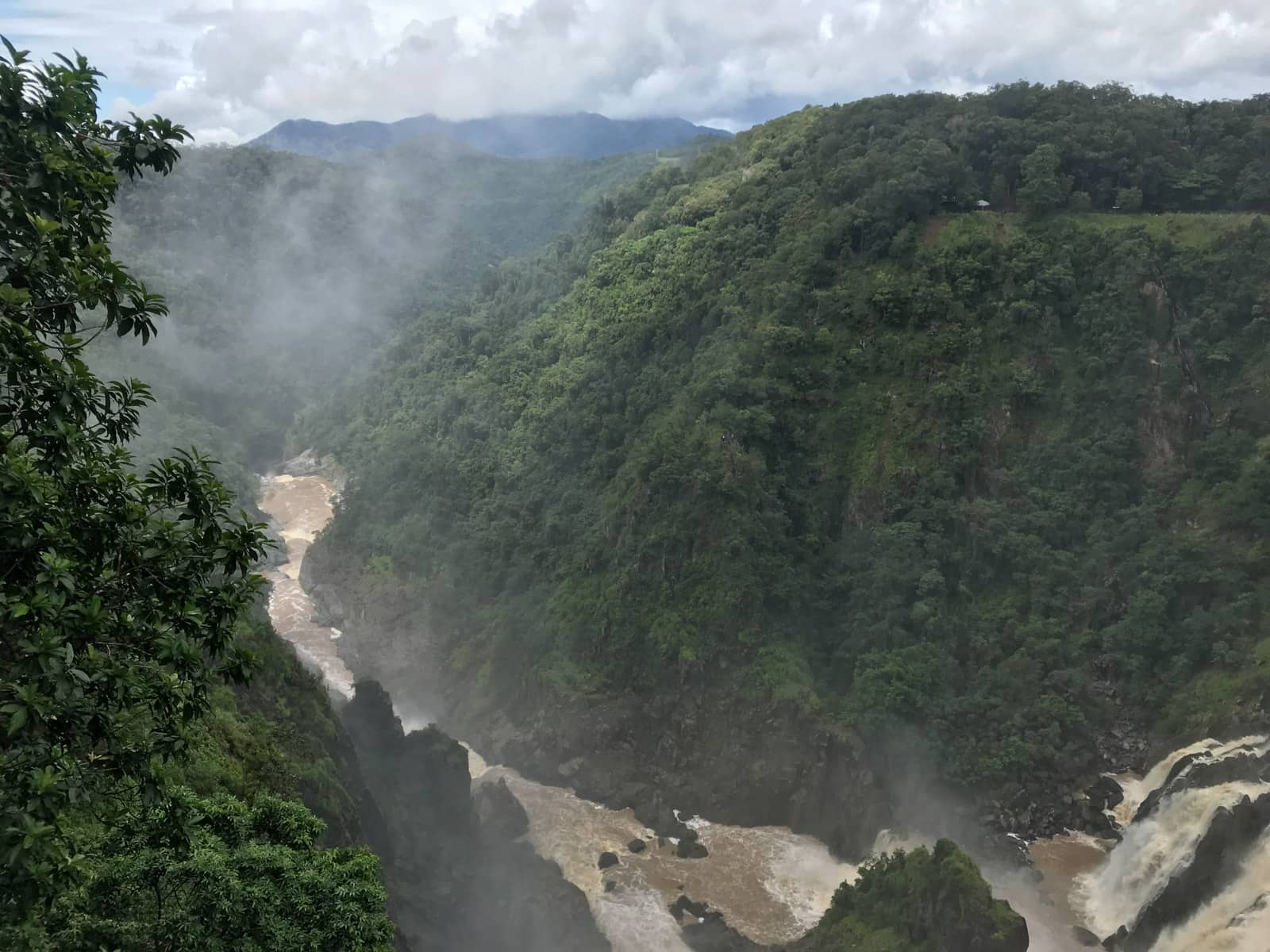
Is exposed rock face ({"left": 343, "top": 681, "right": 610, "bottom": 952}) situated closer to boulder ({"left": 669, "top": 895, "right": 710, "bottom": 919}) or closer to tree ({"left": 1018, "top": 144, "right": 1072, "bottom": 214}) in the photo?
boulder ({"left": 669, "top": 895, "right": 710, "bottom": 919})

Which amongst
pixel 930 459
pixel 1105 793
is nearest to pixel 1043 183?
pixel 930 459

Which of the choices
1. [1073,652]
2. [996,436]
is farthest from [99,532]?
[996,436]

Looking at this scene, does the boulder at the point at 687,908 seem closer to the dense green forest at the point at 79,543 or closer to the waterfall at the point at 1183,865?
the waterfall at the point at 1183,865

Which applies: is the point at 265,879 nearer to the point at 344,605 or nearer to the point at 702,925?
the point at 702,925

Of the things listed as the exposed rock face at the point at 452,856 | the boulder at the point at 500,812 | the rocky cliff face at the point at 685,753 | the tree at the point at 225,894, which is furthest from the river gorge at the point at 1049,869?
the tree at the point at 225,894

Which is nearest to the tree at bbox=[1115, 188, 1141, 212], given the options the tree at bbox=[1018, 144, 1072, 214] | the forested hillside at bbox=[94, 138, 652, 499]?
the tree at bbox=[1018, 144, 1072, 214]
